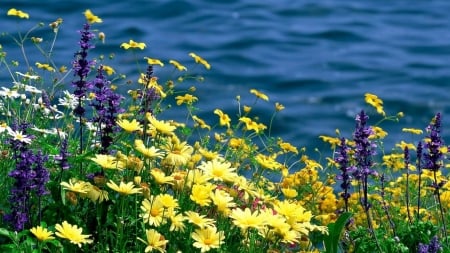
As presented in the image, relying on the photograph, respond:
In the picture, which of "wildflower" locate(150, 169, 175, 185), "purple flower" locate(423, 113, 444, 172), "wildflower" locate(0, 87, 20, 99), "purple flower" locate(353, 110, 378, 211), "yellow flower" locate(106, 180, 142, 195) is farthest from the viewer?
"wildflower" locate(0, 87, 20, 99)

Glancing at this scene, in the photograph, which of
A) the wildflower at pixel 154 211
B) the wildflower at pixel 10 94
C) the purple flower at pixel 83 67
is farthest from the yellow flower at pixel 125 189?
the wildflower at pixel 10 94

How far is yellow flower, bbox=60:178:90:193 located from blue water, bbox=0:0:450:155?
5.85 metres

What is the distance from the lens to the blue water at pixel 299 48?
32.5 feet

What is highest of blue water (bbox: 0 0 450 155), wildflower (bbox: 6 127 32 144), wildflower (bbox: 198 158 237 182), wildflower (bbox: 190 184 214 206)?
wildflower (bbox: 198 158 237 182)

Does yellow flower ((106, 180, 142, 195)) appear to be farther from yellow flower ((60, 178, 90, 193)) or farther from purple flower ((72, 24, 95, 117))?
purple flower ((72, 24, 95, 117))

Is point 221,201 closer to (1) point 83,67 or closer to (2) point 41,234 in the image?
(2) point 41,234

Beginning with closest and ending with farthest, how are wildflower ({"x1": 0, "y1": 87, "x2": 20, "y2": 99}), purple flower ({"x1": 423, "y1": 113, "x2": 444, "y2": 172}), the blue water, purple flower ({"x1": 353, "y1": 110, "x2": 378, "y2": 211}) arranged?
purple flower ({"x1": 353, "y1": 110, "x2": 378, "y2": 211}) → purple flower ({"x1": 423, "y1": 113, "x2": 444, "y2": 172}) → wildflower ({"x1": 0, "y1": 87, "x2": 20, "y2": 99}) → the blue water

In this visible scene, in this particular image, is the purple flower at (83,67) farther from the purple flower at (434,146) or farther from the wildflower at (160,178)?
the purple flower at (434,146)

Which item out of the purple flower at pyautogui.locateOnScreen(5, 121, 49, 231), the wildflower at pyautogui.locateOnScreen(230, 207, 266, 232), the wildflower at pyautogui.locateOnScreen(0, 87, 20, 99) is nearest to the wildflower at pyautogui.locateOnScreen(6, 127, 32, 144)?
the purple flower at pyautogui.locateOnScreen(5, 121, 49, 231)

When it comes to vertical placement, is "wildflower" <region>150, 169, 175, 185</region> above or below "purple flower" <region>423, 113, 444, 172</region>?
below

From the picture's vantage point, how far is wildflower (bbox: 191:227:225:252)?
3.18m

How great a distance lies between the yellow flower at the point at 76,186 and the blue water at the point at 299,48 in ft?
19.2

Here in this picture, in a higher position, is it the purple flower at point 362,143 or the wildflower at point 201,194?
the purple flower at point 362,143

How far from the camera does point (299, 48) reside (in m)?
11.3
